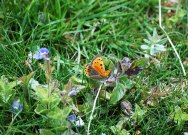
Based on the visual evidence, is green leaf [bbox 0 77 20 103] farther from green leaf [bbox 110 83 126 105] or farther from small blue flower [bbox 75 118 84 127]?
green leaf [bbox 110 83 126 105]

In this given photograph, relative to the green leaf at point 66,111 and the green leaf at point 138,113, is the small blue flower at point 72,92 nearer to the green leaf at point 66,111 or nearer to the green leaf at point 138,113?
the green leaf at point 66,111

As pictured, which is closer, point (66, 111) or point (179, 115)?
point (66, 111)

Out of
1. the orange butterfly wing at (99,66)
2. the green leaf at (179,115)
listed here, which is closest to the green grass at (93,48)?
the green leaf at (179,115)

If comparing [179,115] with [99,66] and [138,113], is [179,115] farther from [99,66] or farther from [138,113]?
[99,66]

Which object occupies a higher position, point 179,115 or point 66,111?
point 66,111

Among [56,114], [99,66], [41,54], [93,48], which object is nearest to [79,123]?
[56,114]

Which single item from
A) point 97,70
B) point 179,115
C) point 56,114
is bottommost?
point 179,115

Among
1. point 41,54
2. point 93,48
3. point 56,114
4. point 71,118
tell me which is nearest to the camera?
point 56,114
